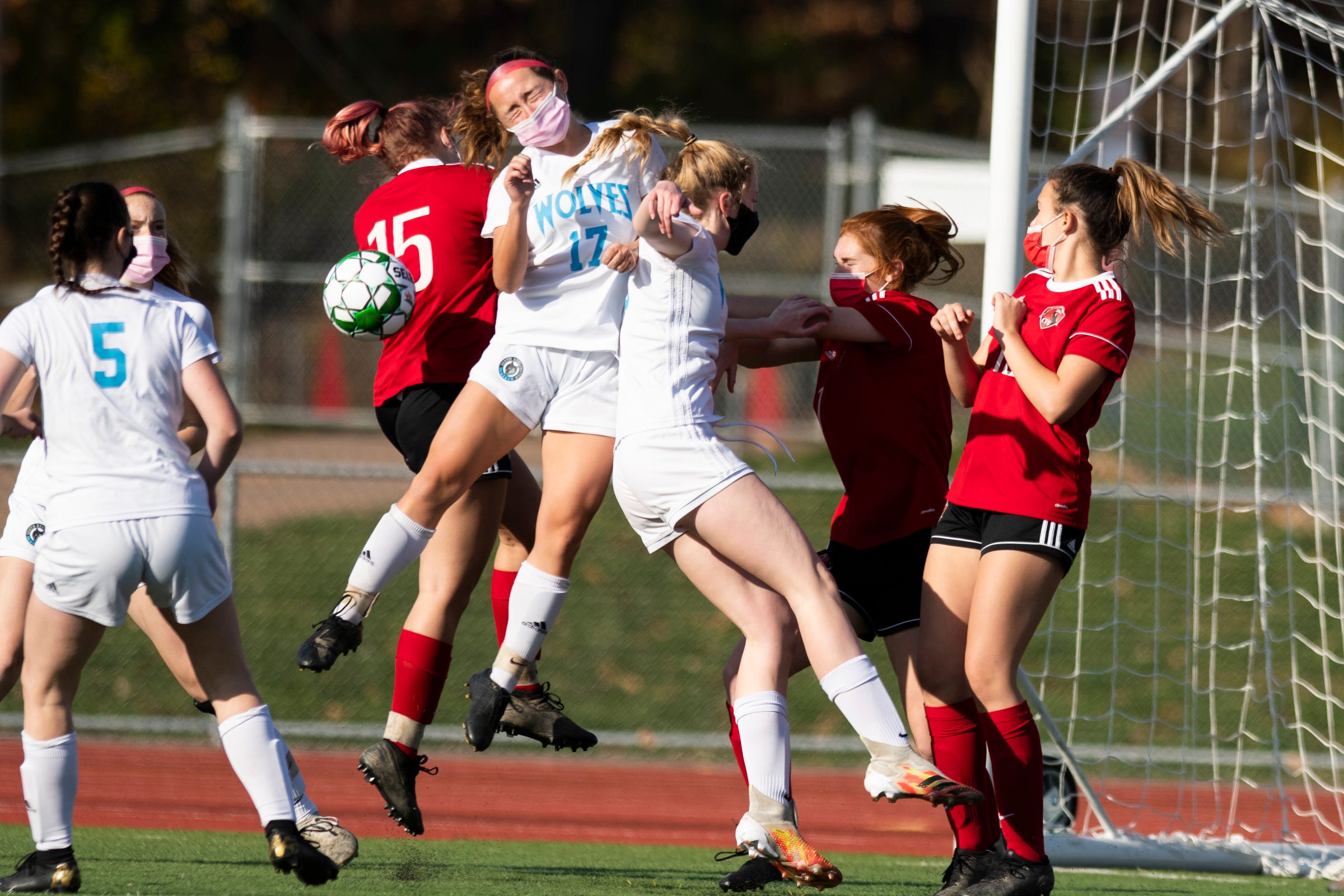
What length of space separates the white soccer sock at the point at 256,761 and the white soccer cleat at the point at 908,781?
5.13 feet

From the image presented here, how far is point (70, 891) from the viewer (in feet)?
13.6

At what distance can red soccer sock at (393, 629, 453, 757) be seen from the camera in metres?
4.84

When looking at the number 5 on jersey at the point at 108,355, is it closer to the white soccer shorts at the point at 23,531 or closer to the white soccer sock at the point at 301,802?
the white soccer shorts at the point at 23,531

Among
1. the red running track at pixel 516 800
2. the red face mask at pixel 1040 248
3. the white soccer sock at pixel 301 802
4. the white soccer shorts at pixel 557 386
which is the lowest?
the red running track at pixel 516 800

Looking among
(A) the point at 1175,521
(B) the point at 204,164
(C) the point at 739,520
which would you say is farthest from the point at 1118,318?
(B) the point at 204,164

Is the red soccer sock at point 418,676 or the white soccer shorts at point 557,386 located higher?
the white soccer shorts at point 557,386

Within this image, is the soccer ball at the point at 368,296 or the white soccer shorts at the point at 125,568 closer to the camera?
the white soccer shorts at the point at 125,568

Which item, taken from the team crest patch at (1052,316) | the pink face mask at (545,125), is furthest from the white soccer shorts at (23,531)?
the team crest patch at (1052,316)

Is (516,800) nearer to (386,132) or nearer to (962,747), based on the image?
(962,747)

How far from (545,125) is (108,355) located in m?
1.52

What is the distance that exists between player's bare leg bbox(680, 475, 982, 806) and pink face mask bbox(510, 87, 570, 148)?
1.33 meters

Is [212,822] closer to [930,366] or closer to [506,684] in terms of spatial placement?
[506,684]

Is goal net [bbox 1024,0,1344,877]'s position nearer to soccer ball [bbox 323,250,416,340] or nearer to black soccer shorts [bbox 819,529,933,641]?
black soccer shorts [bbox 819,529,933,641]

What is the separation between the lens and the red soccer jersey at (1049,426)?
414 cm
